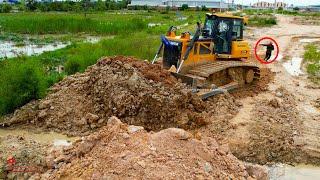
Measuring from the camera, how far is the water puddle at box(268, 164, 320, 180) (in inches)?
340

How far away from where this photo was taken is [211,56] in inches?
523

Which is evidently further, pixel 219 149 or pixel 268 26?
pixel 268 26

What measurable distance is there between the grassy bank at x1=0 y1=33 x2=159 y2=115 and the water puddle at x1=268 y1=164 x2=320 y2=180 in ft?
21.7

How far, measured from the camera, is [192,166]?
22.0 feet

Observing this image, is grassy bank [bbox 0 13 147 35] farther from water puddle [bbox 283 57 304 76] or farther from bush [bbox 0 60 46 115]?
bush [bbox 0 60 46 115]

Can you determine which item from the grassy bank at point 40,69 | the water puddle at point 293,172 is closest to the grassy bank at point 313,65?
the grassy bank at point 40,69

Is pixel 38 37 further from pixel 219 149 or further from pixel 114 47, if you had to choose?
pixel 219 149

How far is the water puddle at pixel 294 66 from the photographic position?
1883 cm

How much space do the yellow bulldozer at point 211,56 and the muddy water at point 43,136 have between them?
3679 mm

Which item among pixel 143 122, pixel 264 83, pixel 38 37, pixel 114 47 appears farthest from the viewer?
pixel 38 37

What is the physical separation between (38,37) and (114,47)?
13.5 meters

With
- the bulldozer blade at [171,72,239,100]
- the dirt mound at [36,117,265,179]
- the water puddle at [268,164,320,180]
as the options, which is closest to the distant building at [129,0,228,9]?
the bulldozer blade at [171,72,239,100]

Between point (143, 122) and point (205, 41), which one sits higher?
point (205, 41)

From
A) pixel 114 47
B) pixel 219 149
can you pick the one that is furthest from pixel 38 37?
pixel 219 149
